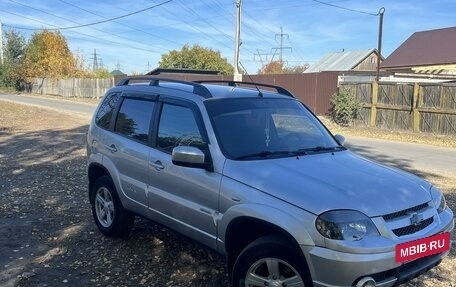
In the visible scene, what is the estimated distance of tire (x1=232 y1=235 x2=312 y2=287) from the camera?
126 inches

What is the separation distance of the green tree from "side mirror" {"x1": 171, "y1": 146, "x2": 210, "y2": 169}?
61467 mm

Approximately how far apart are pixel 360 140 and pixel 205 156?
534 inches

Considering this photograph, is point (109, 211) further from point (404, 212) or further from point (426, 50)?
point (426, 50)

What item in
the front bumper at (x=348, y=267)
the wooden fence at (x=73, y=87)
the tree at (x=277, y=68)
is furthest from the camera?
the tree at (x=277, y=68)

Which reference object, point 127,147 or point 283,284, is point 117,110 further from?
point 283,284

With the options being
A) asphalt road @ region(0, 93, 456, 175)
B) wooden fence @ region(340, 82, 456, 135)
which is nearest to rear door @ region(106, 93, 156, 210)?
asphalt road @ region(0, 93, 456, 175)

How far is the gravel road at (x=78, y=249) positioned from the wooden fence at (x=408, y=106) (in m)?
9.59

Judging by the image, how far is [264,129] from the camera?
4.32m

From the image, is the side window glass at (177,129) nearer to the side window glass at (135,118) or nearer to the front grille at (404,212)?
the side window glass at (135,118)

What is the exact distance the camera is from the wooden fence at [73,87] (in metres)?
44.2

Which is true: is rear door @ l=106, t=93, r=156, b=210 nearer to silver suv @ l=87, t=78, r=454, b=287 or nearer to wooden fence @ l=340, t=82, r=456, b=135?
silver suv @ l=87, t=78, r=454, b=287

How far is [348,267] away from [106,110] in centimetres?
372

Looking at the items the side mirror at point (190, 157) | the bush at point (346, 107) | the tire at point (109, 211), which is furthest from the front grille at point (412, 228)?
the bush at point (346, 107)

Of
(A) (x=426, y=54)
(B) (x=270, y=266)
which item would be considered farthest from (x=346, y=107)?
(A) (x=426, y=54)
